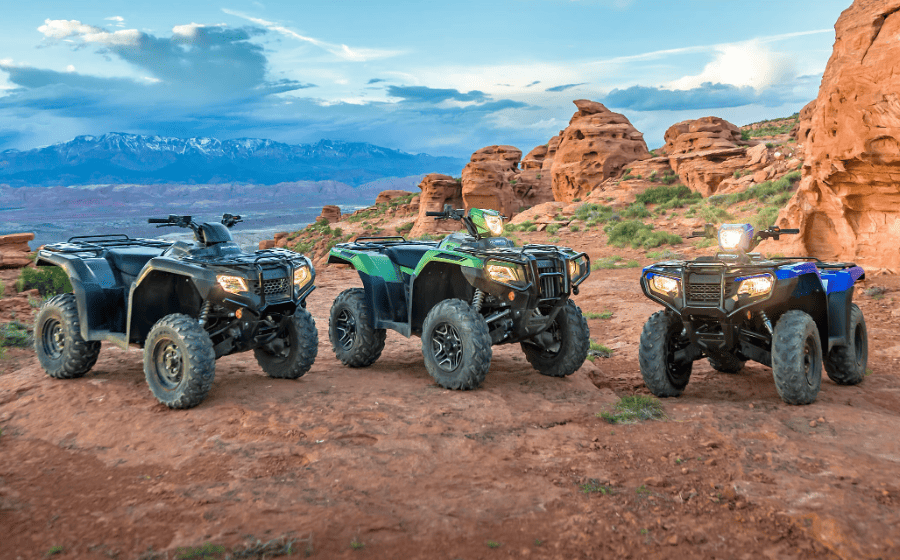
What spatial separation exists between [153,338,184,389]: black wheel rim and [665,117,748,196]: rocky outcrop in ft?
112

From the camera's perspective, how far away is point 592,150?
146 ft

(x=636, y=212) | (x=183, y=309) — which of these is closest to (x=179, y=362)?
(x=183, y=309)

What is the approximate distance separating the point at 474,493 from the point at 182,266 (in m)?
3.74

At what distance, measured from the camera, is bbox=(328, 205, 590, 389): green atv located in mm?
6668

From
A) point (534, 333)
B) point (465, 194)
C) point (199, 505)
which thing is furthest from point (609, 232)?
point (199, 505)

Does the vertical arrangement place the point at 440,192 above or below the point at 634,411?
above

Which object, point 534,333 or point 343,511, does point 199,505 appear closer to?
point 343,511

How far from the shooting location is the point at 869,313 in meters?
11.3

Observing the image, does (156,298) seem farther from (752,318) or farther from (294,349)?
(752,318)

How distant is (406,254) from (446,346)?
157 cm

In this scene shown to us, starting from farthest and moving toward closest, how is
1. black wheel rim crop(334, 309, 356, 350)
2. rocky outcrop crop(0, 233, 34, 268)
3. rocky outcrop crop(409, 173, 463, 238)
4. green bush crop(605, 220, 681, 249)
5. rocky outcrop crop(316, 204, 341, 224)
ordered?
rocky outcrop crop(316, 204, 341, 224) < rocky outcrop crop(409, 173, 463, 238) < green bush crop(605, 220, 681, 249) < rocky outcrop crop(0, 233, 34, 268) < black wheel rim crop(334, 309, 356, 350)

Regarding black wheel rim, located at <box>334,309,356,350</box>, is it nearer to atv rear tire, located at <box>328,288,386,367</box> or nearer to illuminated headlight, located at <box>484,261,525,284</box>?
atv rear tire, located at <box>328,288,386,367</box>

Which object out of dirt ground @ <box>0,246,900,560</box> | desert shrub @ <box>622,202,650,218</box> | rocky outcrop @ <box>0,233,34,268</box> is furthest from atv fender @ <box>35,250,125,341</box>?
desert shrub @ <box>622,202,650,218</box>

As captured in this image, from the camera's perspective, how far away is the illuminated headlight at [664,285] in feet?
20.4
